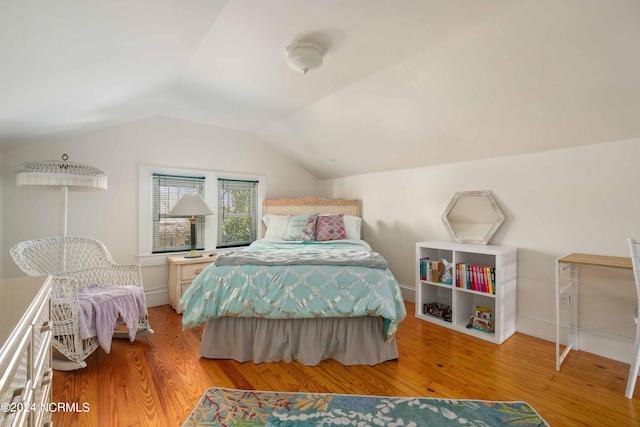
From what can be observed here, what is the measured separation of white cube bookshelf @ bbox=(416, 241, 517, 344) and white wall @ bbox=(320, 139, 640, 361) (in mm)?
179

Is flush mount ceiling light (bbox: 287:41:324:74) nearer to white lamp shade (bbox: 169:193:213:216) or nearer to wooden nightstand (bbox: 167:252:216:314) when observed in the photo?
white lamp shade (bbox: 169:193:213:216)

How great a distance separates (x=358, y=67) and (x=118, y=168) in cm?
284

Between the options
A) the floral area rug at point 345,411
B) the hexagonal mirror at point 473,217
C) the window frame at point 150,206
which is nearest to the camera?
the floral area rug at point 345,411

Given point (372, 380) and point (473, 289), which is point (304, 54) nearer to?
point (372, 380)

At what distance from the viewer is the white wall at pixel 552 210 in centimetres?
214

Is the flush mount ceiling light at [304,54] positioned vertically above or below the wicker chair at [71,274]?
above

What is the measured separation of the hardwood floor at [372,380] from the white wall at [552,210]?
344mm

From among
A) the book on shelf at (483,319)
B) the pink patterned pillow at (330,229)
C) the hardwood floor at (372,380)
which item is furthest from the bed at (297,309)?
the pink patterned pillow at (330,229)

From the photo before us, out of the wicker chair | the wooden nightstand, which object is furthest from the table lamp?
the wicker chair

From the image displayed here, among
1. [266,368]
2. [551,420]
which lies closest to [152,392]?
[266,368]

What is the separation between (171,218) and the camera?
3.58 meters

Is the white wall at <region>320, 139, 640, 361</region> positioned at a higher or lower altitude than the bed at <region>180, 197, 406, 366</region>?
higher

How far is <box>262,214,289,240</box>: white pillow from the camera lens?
3.73 metres

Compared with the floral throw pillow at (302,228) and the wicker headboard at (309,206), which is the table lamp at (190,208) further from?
the wicker headboard at (309,206)
